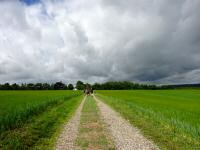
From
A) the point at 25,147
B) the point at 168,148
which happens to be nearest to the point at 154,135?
the point at 168,148

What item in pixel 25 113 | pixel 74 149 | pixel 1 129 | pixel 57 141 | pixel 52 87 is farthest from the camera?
pixel 52 87

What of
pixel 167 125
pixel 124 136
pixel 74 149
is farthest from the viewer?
pixel 167 125

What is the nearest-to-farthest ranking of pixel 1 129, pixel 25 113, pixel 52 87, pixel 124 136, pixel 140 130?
pixel 124 136 < pixel 1 129 < pixel 140 130 < pixel 25 113 < pixel 52 87

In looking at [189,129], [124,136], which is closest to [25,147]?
[124,136]

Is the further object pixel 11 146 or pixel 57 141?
pixel 57 141

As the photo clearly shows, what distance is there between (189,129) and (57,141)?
604cm

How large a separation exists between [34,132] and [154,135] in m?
5.57

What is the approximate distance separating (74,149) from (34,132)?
12.3 ft

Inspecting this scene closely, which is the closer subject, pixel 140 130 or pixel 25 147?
pixel 25 147

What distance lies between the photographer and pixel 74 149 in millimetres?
8062

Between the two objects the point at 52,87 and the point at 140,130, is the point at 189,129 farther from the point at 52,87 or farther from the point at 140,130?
the point at 52,87

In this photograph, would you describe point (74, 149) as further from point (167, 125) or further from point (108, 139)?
point (167, 125)

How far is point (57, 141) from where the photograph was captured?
367 inches

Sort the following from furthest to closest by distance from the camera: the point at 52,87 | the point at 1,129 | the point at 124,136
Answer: the point at 52,87 < the point at 1,129 < the point at 124,136
